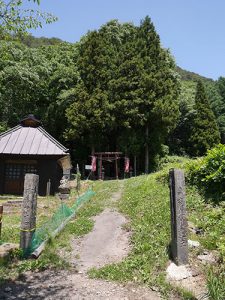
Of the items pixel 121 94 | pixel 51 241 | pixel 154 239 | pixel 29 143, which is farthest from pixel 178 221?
pixel 121 94

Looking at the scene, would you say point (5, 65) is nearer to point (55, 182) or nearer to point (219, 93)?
point (55, 182)

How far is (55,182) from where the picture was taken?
2375 cm

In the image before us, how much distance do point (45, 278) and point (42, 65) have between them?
1282 inches

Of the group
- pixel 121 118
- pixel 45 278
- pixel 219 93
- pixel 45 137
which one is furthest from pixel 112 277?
pixel 219 93

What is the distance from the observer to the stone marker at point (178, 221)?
6941 mm

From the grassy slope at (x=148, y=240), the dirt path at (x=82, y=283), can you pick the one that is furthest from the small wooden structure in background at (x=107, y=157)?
the dirt path at (x=82, y=283)

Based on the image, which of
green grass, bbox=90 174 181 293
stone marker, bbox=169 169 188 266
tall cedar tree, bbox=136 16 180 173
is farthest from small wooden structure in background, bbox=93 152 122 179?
stone marker, bbox=169 169 188 266

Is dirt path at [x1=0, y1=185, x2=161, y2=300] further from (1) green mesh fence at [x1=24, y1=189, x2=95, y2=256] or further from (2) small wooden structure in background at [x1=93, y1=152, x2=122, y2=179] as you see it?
(2) small wooden structure in background at [x1=93, y1=152, x2=122, y2=179]

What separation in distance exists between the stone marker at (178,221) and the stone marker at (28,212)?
336 centimetres

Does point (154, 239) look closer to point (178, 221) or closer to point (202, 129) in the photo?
point (178, 221)

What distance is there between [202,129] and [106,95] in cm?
1354

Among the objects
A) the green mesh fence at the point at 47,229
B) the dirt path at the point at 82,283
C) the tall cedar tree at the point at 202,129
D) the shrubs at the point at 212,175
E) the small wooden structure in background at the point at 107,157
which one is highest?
the tall cedar tree at the point at 202,129

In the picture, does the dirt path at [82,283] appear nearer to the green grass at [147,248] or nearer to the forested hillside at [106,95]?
the green grass at [147,248]

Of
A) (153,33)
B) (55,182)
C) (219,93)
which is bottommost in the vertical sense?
(55,182)
